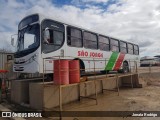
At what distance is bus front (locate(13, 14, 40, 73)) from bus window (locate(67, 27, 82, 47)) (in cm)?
194

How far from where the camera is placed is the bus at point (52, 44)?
8.43m

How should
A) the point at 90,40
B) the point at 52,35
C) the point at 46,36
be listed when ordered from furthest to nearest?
the point at 90,40, the point at 52,35, the point at 46,36

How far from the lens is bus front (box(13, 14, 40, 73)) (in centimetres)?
831

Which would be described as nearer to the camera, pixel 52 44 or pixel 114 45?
pixel 52 44

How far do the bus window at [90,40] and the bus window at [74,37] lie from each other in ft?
1.80

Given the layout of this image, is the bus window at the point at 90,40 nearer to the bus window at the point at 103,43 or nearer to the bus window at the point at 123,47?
the bus window at the point at 103,43

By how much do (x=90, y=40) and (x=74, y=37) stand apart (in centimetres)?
173

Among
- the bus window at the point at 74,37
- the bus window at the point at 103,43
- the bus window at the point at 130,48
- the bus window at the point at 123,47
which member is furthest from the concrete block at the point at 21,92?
the bus window at the point at 130,48

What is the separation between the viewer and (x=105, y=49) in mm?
13414

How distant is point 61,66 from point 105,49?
6994 millimetres

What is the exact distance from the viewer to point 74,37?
410 inches

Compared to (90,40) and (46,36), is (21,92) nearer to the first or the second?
(46,36)

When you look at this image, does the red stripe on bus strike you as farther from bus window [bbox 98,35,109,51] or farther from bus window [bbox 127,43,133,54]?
bus window [bbox 98,35,109,51]

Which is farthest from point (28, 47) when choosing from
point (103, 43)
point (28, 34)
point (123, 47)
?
point (123, 47)
